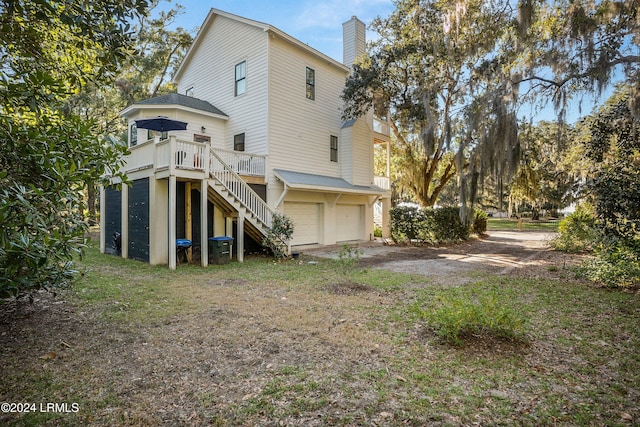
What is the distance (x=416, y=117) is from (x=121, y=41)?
11823 mm

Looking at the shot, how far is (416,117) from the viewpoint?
13.8 m

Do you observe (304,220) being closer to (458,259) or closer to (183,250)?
(183,250)

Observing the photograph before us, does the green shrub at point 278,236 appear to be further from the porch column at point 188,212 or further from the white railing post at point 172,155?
the white railing post at point 172,155

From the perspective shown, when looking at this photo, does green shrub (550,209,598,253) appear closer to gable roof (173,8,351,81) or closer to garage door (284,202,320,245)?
garage door (284,202,320,245)

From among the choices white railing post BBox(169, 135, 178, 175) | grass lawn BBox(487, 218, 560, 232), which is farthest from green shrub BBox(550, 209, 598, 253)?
white railing post BBox(169, 135, 178, 175)

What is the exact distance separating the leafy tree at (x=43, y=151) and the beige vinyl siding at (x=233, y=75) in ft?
26.3

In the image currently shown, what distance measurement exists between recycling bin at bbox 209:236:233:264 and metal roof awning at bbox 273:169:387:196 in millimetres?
3158

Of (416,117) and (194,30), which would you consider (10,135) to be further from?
(194,30)

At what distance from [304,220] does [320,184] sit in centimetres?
182

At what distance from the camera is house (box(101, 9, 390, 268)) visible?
31.3 ft

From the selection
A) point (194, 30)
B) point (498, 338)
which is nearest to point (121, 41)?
point (498, 338)

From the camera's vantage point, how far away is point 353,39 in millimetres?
15867

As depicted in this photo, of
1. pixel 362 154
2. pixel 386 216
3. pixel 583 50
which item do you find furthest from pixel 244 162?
pixel 583 50

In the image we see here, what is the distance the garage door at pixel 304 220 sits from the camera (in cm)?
1310
